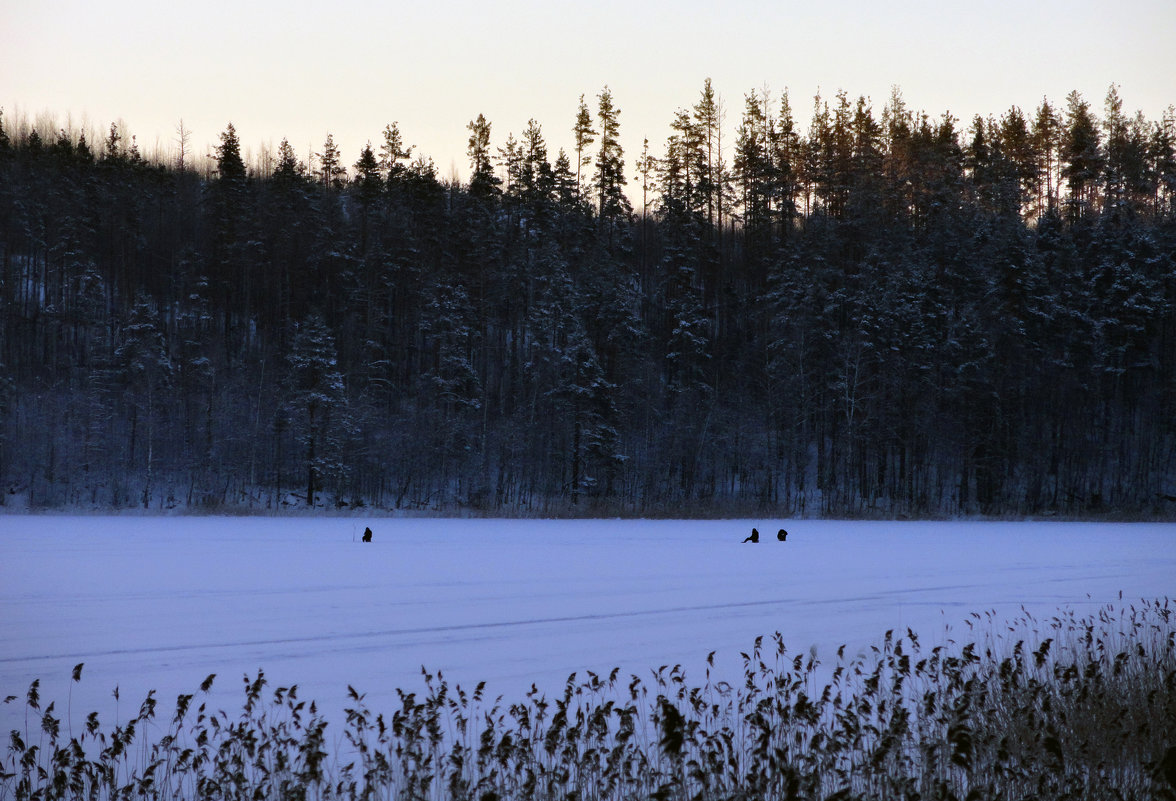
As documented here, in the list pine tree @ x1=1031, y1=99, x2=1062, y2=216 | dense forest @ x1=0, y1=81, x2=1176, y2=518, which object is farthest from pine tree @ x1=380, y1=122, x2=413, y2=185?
pine tree @ x1=1031, y1=99, x2=1062, y2=216

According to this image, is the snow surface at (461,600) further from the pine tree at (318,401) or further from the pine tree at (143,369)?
the pine tree at (143,369)

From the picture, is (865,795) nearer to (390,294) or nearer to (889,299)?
(889,299)

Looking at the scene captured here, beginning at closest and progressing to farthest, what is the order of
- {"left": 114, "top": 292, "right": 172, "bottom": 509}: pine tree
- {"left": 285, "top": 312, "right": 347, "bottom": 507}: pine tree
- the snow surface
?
the snow surface
{"left": 285, "top": 312, "right": 347, "bottom": 507}: pine tree
{"left": 114, "top": 292, "right": 172, "bottom": 509}: pine tree

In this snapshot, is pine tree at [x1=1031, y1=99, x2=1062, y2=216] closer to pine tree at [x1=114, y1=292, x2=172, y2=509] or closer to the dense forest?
the dense forest

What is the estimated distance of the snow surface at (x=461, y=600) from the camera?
28.8 ft

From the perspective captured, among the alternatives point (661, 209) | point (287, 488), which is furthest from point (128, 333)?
point (661, 209)

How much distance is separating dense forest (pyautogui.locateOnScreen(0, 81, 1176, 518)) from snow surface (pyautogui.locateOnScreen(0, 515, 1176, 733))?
14.7 metres

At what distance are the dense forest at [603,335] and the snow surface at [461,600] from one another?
14707 mm

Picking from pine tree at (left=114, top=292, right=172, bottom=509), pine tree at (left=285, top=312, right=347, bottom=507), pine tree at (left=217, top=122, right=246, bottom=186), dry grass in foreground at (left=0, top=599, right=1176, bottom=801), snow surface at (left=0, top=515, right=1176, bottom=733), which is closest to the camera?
dry grass in foreground at (left=0, top=599, right=1176, bottom=801)

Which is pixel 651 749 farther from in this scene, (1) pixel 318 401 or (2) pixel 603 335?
(2) pixel 603 335

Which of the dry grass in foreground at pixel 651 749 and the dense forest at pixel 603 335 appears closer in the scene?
the dry grass in foreground at pixel 651 749

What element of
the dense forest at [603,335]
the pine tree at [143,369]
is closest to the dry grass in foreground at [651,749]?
the dense forest at [603,335]

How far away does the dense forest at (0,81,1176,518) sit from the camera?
1636 inches

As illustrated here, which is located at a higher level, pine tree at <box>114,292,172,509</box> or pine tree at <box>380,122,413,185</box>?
pine tree at <box>380,122,413,185</box>
